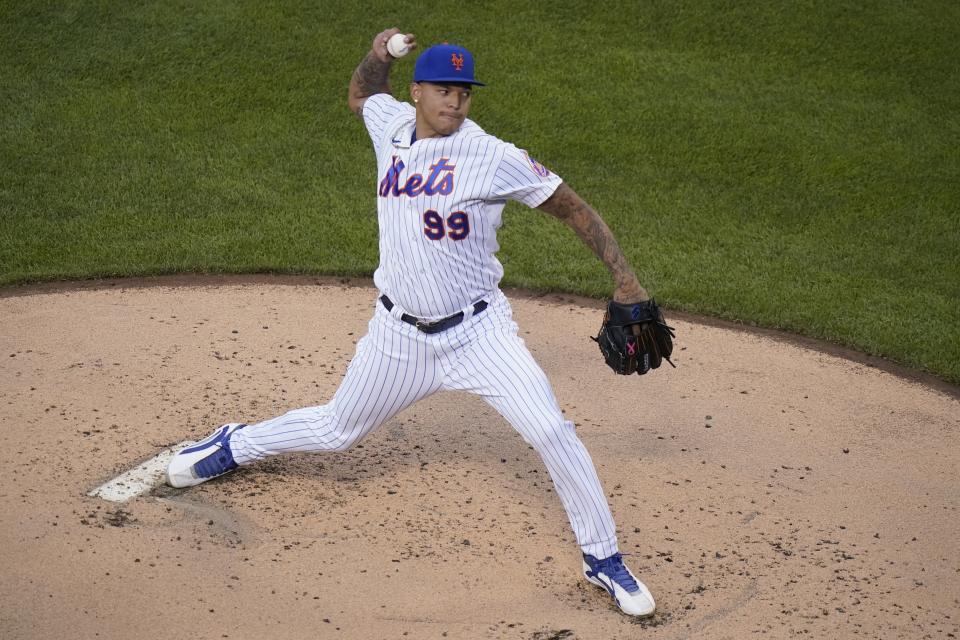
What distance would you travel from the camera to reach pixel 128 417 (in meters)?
5.30

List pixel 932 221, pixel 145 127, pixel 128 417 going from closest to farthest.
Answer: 1. pixel 128 417
2. pixel 932 221
3. pixel 145 127

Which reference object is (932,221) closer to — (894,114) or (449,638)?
(894,114)

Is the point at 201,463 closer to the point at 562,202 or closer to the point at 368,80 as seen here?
the point at 368,80

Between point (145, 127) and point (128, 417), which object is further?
point (145, 127)

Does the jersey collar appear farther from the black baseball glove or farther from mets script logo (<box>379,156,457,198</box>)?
the black baseball glove

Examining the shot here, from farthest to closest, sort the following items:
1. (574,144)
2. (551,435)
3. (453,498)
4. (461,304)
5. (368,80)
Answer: (574,144) → (453,498) → (368,80) → (461,304) → (551,435)

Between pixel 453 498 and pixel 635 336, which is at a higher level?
pixel 635 336

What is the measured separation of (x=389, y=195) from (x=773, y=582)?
1993mm

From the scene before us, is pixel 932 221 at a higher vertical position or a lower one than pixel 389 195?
lower

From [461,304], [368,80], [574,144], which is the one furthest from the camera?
[574,144]

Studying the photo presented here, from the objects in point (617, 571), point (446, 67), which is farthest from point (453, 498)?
point (446, 67)

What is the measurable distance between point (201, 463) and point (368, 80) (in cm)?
167

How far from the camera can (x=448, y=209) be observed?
3961 millimetres

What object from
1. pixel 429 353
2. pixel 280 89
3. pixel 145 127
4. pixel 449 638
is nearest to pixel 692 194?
pixel 280 89
